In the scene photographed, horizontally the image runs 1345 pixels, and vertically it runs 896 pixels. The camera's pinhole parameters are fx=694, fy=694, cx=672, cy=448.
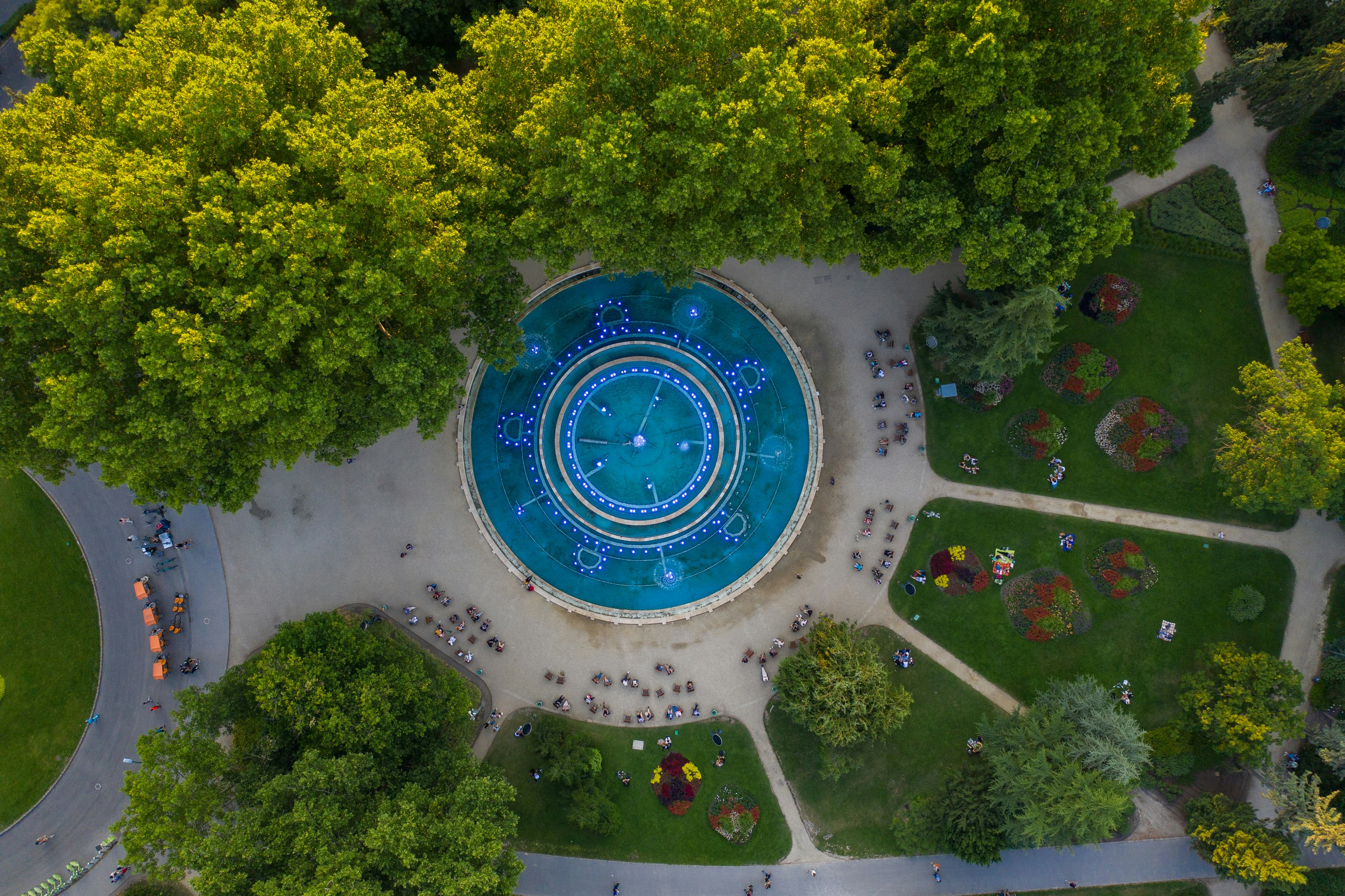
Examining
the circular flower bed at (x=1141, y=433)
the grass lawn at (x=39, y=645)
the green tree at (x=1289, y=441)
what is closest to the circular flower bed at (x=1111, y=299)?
the circular flower bed at (x=1141, y=433)

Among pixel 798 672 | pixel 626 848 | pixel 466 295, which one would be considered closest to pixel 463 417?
pixel 466 295

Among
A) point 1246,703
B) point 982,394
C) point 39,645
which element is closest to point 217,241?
point 39,645

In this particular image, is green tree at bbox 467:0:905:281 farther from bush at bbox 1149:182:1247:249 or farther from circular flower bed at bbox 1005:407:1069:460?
bush at bbox 1149:182:1247:249

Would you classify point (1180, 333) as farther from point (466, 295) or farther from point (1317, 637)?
point (466, 295)

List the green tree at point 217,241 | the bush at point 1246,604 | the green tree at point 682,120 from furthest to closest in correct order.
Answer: the bush at point 1246,604
the green tree at point 682,120
the green tree at point 217,241

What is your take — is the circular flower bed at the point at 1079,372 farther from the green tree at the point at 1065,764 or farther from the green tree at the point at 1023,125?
the green tree at the point at 1065,764

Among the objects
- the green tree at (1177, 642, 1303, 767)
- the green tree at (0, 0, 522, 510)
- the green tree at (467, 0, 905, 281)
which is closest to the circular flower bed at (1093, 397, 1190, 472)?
the green tree at (1177, 642, 1303, 767)
